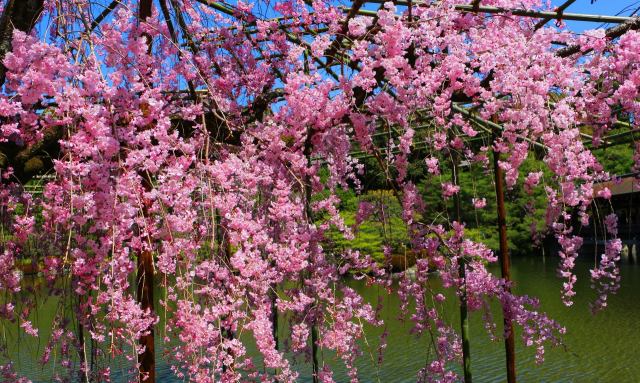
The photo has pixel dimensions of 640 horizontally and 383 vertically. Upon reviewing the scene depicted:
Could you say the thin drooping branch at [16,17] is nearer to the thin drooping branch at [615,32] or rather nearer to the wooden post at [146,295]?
the wooden post at [146,295]

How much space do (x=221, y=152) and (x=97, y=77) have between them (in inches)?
37.9

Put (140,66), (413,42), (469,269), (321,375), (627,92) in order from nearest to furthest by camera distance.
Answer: (140,66), (627,92), (413,42), (321,375), (469,269)

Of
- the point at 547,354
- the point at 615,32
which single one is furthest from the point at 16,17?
the point at 547,354

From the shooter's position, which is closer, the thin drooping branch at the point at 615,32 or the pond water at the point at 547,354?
the thin drooping branch at the point at 615,32

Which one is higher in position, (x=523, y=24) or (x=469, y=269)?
(x=523, y=24)

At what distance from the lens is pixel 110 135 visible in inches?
83.4

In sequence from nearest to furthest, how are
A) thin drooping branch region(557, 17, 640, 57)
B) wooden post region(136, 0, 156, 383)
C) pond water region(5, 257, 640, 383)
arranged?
wooden post region(136, 0, 156, 383)
thin drooping branch region(557, 17, 640, 57)
pond water region(5, 257, 640, 383)

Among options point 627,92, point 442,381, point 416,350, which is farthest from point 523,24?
point 416,350

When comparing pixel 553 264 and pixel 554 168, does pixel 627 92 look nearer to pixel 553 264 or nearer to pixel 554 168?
pixel 554 168

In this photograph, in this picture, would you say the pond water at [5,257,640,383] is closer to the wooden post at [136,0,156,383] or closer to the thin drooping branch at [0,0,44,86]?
the wooden post at [136,0,156,383]

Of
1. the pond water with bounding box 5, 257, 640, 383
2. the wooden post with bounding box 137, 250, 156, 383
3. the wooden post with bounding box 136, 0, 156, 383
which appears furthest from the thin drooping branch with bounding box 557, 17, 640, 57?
the pond water with bounding box 5, 257, 640, 383

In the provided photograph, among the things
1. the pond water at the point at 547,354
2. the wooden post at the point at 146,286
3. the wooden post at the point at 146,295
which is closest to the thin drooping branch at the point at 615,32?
the wooden post at the point at 146,286

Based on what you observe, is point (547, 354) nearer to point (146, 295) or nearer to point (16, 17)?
point (146, 295)

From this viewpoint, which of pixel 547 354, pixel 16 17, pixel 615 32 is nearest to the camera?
pixel 16 17
